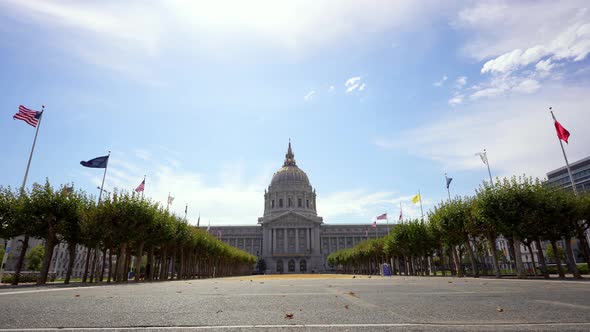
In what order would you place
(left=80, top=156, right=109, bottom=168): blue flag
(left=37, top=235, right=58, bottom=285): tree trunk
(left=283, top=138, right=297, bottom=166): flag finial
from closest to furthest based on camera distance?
(left=37, top=235, right=58, bottom=285): tree trunk → (left=80, top=156, right=109, bottom=168): blue flag → (left=283, top=138, right=297, bottom=166): flag finial

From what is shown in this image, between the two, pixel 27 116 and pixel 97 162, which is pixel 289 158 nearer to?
pixel 97 162

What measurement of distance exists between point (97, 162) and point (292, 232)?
10787 centimetres

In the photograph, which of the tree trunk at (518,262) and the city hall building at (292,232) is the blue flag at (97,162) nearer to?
the tree trunk at (518,262)

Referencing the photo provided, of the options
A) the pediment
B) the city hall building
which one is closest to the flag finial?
the city hall building

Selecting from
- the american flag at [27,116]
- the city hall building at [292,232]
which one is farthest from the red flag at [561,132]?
the city hall building at [292,232]

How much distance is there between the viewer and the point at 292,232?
14000 cm

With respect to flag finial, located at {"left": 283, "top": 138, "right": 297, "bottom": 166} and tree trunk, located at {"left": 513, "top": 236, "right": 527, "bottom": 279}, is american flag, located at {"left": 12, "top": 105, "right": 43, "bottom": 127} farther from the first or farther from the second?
flag finial, located at {"left": 283, "top": 138, "right": 297, "bottom": 166}

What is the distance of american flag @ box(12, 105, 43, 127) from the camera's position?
29.7m

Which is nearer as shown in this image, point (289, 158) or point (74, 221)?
point (74, 221)

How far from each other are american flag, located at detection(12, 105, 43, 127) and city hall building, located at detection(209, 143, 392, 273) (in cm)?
10389

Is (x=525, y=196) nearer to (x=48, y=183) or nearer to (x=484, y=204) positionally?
(x=484, y=204)

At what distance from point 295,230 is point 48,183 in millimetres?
113847

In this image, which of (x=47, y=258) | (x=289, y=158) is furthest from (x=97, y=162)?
(x=289, y=158)

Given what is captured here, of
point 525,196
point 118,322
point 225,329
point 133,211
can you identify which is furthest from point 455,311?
point 133,211
